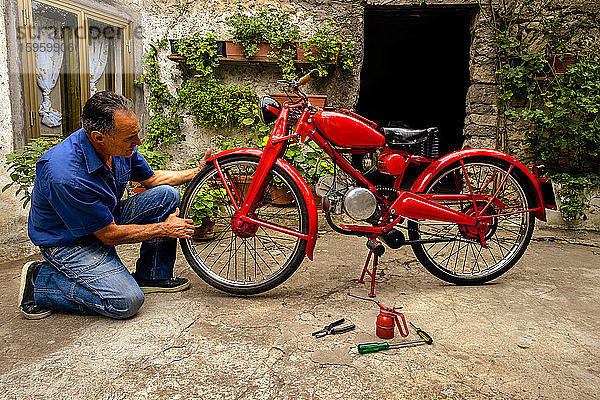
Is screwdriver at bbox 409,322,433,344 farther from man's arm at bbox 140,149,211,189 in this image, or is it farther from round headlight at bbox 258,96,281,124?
man's arm at bbox 140,149,211,189

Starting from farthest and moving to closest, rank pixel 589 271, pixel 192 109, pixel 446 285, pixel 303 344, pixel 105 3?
pixel 192 109
pixel 105 3
pixel 589 271
pixel 446 285
pixel 303 344

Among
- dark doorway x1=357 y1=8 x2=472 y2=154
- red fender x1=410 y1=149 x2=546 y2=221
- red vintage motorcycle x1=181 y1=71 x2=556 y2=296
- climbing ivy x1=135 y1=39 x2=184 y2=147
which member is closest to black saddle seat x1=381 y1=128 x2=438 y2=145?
red vintage motorcycle x1=181 y1=71 x2=556 y2=296

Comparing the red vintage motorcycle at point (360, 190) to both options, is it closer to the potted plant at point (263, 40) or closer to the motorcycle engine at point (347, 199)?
the motorcycle engine at point (347, 199)

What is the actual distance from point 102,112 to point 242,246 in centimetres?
164

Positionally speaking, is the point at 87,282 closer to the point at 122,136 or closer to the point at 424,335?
the point at 122,136

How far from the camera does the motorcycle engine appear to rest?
2721mm

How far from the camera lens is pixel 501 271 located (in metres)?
3.03

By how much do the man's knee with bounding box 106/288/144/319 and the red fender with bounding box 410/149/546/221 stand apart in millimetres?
1682

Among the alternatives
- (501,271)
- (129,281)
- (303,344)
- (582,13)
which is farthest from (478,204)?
(582,13)

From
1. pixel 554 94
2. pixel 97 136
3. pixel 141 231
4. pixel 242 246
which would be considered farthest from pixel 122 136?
pixel 554 94

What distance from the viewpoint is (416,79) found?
28.8ft

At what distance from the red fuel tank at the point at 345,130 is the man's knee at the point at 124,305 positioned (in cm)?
135

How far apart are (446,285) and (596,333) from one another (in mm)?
858

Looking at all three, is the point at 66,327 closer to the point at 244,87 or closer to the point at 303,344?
the point at 303,344
